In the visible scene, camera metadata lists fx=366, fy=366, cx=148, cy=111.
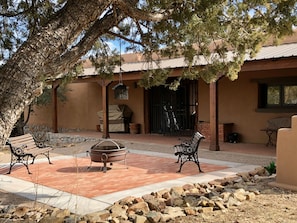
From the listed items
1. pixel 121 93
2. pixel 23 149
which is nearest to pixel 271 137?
pixel 121 93

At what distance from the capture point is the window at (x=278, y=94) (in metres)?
11.8

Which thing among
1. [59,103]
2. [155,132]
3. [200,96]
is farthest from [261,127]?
[59,103]

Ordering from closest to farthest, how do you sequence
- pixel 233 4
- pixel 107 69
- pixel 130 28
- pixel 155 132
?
pixel 233 4, pixel 130 28, pixel 107 69, pixel 155 132

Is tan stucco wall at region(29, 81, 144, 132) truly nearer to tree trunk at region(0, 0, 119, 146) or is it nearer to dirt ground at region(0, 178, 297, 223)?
dirt ground at region(0, 178, 297, 223)

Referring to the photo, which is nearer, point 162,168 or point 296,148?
point 296,148

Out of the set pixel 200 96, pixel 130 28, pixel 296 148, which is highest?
pixel 130 28

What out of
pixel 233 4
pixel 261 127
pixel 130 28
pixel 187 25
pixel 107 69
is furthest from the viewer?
pixel 261 127

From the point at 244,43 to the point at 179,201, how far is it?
9.57 feet

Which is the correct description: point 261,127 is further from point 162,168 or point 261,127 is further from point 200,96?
point 162,168

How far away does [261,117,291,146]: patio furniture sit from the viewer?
37.5 feet

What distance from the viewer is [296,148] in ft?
20.7

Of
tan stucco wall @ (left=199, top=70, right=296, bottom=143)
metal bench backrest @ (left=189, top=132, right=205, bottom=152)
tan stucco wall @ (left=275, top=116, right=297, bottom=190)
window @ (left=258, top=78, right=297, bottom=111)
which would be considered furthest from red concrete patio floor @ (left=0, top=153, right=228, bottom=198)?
window @ (left=258, top=78, right=297, bottom=111)

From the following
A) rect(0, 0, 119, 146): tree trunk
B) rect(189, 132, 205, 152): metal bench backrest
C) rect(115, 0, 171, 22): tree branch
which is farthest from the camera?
rect(189, 132, 205, 152): metal bench backrest

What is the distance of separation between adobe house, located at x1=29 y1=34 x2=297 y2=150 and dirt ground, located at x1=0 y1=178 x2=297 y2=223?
14.2ft
